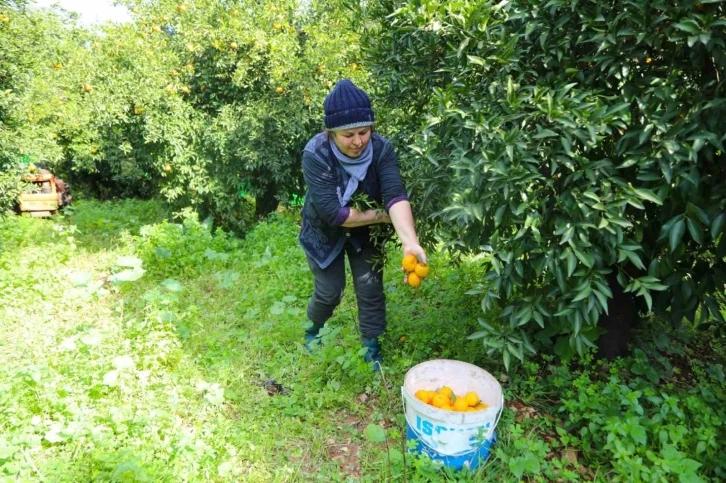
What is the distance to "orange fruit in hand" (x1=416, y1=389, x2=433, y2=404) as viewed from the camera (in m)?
2.30

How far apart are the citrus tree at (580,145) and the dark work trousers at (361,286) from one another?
2.53ft

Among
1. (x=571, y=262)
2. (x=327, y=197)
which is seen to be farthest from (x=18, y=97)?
(x=571, y=262)

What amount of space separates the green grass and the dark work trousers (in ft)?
0.71

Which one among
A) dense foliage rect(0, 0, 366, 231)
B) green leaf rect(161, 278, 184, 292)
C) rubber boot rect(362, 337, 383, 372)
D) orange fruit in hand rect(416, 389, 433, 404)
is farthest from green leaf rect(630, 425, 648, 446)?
dense foliage rect(0, 0, 366, 231)

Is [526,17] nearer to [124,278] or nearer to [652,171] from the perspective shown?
[652,171]

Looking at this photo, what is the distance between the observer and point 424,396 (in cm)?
232

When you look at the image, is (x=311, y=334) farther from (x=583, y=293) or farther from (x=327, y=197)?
(x=583, y=293)

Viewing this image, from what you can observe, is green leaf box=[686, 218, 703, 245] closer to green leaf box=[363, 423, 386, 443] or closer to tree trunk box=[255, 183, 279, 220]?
green leaf box=[363, 423, 386, 443]

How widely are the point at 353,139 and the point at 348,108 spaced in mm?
163

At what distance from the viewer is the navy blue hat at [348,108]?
7.95 ft

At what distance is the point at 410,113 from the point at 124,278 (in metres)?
3.00

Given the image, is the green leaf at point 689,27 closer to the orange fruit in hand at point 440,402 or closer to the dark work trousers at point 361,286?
the orange fruit in hand at point 440,402

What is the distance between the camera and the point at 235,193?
5.95 metres

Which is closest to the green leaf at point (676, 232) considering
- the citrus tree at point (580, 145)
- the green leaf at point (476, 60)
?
the citrus tree at point (580, 145)
